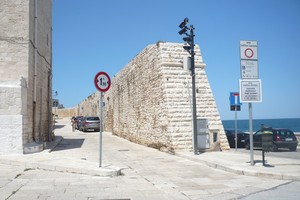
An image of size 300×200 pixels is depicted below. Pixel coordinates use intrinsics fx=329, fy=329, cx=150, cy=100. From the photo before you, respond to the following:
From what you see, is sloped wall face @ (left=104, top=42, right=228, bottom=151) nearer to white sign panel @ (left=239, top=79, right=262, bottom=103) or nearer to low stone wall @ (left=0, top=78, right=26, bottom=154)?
white sign panel @ (left=239, top=79, right=262, bottom=103)

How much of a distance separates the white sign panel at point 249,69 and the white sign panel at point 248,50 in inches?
5.4

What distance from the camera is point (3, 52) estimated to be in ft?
44.9

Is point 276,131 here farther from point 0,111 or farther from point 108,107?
point 108,107

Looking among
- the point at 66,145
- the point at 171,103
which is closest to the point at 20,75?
the point at 66,145

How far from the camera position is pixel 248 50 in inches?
440

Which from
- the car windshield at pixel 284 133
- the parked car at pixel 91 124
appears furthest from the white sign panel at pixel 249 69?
the parked car at pixel 91 124

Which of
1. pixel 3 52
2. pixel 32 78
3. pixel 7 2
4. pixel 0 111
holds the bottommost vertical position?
pixel 0 111

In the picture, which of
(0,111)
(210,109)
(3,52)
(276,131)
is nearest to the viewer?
(0,111)

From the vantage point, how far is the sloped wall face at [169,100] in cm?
1484

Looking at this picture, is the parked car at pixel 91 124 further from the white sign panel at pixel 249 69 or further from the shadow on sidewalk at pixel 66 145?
the white sign panel at pixel 249 69

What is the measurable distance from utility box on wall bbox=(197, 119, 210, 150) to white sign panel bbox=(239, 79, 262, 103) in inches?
159

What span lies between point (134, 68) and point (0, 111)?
31.8 ft

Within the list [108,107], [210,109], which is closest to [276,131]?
[210,109]

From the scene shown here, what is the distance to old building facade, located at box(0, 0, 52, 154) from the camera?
12.6 meters
